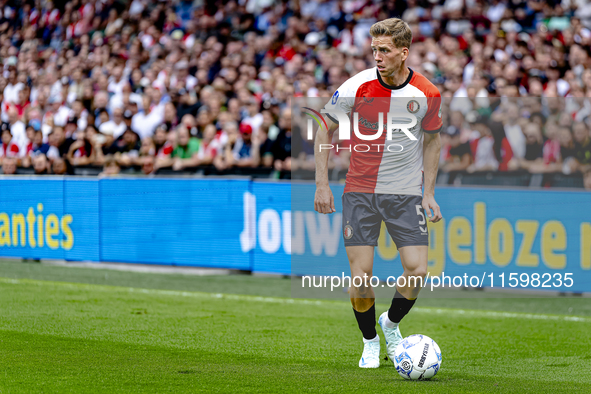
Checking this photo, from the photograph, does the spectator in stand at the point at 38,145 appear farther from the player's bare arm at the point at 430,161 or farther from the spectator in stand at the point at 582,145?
the player's bare arm at the point at 430,161

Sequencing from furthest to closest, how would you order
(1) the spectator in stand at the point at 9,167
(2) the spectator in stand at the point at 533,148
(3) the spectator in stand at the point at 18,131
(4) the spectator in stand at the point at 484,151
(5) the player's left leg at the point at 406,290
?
(3) the spectator in stand at the point at 18,131, (1) the spectator in stand at the point at 9,167, (4) the spectator in stand at the point at 484,151, (2) the spectator in stand at the point at 533,148, (5) the player's left leg at the point at 406,290

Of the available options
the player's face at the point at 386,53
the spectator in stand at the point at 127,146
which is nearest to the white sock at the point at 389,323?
the player's face at the point at 386,53

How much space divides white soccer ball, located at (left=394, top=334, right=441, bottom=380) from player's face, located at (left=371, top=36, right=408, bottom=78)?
1768mm

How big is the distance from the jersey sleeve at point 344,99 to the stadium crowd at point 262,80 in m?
4.03

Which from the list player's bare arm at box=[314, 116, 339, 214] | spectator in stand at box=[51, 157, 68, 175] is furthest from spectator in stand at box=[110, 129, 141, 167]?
player's bare arm at box=[314, 116, 339, 214]

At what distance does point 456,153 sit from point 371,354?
4334 mm

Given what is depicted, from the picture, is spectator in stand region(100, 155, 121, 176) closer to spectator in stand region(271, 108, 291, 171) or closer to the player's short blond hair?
spectator in stand region(271, 108, 291, 171)

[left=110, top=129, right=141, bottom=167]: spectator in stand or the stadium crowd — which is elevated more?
the stadium crowd

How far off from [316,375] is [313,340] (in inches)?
59.5

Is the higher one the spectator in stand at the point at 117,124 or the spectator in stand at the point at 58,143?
the spectator in stand at the point at 117,124

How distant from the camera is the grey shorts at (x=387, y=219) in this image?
5.45 m

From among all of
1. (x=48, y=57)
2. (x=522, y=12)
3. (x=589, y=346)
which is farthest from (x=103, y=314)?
(x=48, y=57)

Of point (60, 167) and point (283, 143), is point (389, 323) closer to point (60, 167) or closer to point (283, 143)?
point (283, 143)

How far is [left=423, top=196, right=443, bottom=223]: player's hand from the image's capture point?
18.0 feet
